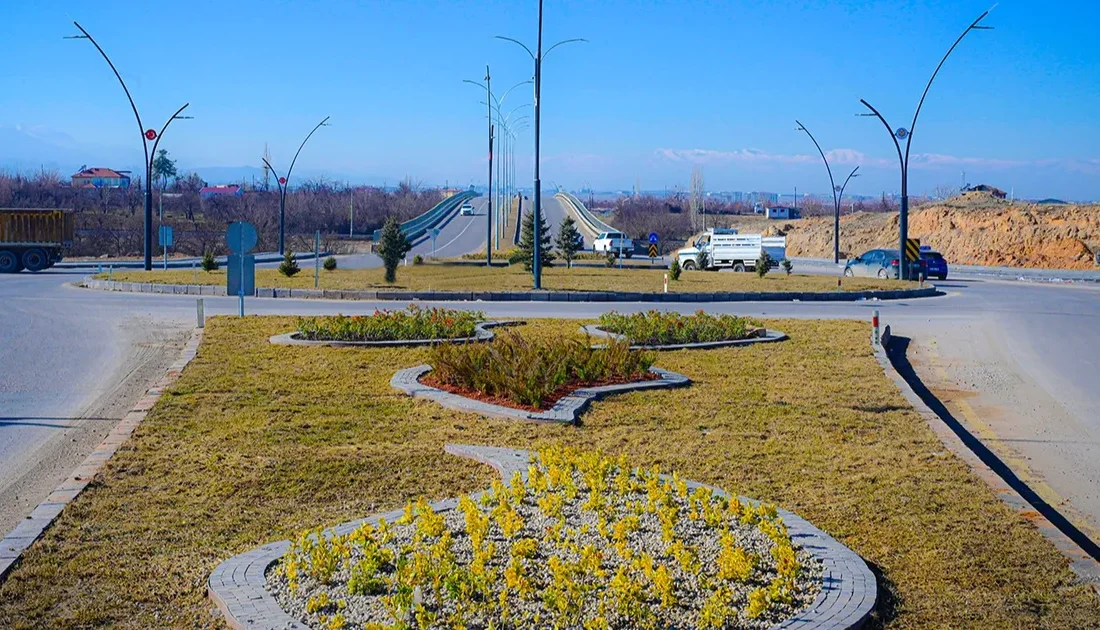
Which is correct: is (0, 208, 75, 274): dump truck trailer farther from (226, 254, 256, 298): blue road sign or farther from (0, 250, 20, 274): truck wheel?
(226, 254, 256, 298): blue road sign

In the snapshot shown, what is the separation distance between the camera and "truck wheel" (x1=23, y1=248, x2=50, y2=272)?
43031mm

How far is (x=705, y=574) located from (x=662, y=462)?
3178 millimetres

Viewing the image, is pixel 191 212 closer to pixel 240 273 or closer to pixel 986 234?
pixel 986 234

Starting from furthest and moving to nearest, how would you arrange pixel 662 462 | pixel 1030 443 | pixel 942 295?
1. pixel 942 295
2. pixel 1030 443
3. pixel 662 462

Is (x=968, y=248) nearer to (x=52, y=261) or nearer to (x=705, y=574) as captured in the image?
(x=52, y=261)

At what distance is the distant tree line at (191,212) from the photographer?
6525 cm

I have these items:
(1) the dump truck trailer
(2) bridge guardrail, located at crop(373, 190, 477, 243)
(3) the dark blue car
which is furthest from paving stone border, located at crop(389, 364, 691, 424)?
(2) bridge guardrail, located at crop(373, 190, 477, 243)

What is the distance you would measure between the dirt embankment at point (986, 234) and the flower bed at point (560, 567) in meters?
60.4

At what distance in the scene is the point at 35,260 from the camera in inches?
1700

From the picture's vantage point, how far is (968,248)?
69688 mm

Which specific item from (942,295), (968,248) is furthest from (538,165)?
(968,248)

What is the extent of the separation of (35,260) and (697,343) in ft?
111

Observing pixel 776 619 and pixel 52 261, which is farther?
pixel 52 261

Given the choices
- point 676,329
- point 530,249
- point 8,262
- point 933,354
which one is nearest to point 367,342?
point 676,329
